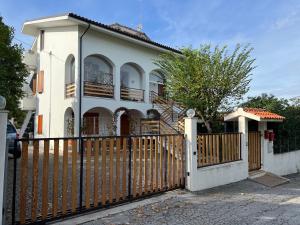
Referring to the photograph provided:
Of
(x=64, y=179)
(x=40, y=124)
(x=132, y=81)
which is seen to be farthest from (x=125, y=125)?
(x=64, y=179)

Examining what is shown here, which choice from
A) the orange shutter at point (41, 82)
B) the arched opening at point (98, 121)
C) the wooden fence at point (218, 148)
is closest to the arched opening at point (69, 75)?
the arched opening at point (98, 121)

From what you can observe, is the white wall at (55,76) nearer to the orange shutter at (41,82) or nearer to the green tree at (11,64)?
the orange shutter at (41,82)

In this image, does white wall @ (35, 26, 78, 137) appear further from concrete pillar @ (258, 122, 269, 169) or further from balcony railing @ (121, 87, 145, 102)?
concrete pillar @ (258, 122, 269, 169)

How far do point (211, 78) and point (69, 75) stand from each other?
9.55 m

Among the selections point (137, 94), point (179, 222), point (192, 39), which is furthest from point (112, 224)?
point (137, 94)

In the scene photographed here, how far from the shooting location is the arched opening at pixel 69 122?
18131 mm

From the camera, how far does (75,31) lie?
1767 centimetres

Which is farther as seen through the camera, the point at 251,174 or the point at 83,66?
the point at 83,66

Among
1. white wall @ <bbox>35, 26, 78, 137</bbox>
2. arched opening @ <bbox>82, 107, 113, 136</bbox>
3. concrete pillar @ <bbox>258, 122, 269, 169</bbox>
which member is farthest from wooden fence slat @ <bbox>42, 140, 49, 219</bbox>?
arched opening @ <bbox>82, 107, 113, 136</bbox>

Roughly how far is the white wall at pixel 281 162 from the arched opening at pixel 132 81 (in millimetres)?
9903

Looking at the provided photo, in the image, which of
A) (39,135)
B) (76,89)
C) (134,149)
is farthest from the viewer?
(39,135)

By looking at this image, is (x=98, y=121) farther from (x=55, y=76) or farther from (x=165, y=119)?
(x=165, y=119)

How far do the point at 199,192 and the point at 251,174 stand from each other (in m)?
4.01

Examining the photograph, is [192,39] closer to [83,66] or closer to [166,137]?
[83,66]
